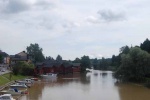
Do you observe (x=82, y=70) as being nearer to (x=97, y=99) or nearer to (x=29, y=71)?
(x=29, y=71)

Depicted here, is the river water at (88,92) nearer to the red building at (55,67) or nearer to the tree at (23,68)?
the tree at (23,68)

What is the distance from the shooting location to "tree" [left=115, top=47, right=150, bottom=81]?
73.6 m

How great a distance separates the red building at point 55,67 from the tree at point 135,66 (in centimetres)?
4444

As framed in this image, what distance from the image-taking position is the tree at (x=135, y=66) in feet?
242

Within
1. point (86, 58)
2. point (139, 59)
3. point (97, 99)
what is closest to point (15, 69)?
point (139, 59)

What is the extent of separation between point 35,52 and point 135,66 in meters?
90.2

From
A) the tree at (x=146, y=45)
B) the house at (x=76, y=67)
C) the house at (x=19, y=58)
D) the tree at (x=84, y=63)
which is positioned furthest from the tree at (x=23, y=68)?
the tree at (x=84, y=63)

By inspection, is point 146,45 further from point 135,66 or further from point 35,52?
point 35,52

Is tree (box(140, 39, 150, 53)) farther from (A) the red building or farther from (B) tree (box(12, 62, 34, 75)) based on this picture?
(A) the red building

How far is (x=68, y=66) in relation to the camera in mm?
136375

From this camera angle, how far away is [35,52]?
15825 cm

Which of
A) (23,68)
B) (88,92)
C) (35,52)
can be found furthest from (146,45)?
(35,52)

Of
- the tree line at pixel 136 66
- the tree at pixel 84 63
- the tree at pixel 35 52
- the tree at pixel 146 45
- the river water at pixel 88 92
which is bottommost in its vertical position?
the river water at pixel 88 92

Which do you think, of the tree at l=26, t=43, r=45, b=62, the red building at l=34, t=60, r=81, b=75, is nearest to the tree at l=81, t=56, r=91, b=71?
the red building at l=34, t=60, r=81, b=75
